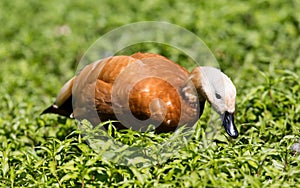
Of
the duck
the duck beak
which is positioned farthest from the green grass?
the duck

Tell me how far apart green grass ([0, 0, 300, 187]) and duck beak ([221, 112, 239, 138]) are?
0.07 metres

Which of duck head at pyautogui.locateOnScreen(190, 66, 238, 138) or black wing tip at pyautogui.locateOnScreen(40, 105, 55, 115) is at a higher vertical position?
duck head at pyautogui.locateOnScreen(190, 66, 238, 138)

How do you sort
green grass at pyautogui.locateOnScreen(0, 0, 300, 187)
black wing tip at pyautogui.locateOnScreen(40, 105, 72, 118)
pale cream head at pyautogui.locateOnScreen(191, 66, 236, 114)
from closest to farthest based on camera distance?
green grass at pyautogui.locateOnScreen(0, 0, 300, 187)
pale cream head at pyautogui.locateOnScreen(191, 66, 236, 114)
black wing tip at pyautogui.locateOnScreen(40, 105, 72, 118)

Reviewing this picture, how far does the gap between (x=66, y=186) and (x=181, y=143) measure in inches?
31.4

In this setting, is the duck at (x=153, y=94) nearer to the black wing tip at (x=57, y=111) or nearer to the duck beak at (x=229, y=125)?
the duck beak at (x=229, y=125)

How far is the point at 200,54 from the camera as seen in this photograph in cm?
781

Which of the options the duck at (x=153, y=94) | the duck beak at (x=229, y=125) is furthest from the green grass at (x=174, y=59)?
the duck at (x=153, y=94)

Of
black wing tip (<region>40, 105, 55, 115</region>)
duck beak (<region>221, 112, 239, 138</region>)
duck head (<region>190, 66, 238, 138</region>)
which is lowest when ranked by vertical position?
black wing tip (<region>40, 105, 55, 115</region>)

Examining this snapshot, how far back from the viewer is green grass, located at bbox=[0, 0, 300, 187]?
4598 millimetres

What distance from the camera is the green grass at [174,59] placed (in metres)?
4.60

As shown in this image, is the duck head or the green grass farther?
the duck head

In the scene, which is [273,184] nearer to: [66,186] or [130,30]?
[66,186]

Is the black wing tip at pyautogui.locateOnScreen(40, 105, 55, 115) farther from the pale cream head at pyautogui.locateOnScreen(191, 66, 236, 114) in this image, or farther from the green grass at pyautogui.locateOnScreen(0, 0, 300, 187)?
the pale cream head at pyautogui.locateOnScreen(191, 66, 236, 114)

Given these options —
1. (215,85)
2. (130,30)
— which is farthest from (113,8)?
(215,85)
